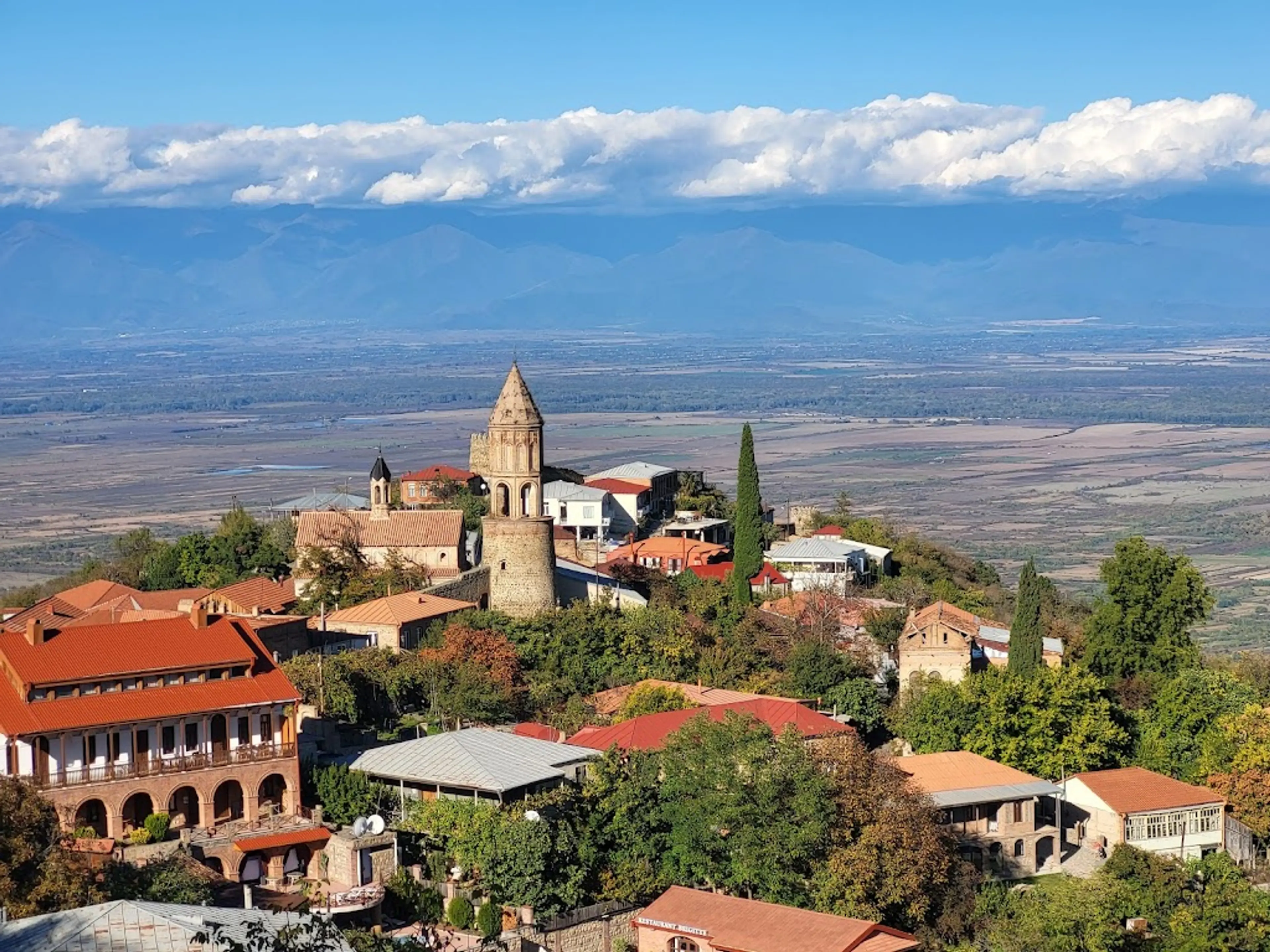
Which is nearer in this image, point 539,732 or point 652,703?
point 539,732

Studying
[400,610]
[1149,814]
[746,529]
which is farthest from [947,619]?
[400,610]

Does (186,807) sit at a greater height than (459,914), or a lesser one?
greater

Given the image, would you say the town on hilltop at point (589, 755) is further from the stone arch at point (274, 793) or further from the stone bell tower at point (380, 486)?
the stone bell tower at point (380, 486)

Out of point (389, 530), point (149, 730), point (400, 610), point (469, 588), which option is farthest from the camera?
point (389, 530)

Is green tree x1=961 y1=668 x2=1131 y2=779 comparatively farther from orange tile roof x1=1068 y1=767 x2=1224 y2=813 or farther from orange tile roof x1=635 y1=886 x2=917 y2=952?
orange tile roof x1=635 y1=886 x2=917 y2=952

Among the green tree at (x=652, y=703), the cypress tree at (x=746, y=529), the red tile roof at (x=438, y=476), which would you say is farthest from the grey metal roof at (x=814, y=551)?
the green tree at (x=652, y=703)

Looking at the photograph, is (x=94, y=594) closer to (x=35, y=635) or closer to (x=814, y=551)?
(x=35, y=635)

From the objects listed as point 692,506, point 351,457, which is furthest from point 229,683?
point 351,457

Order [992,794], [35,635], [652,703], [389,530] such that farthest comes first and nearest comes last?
1. [389,530]
2. [652,703]
3. [992,794]
4. [35,635]
